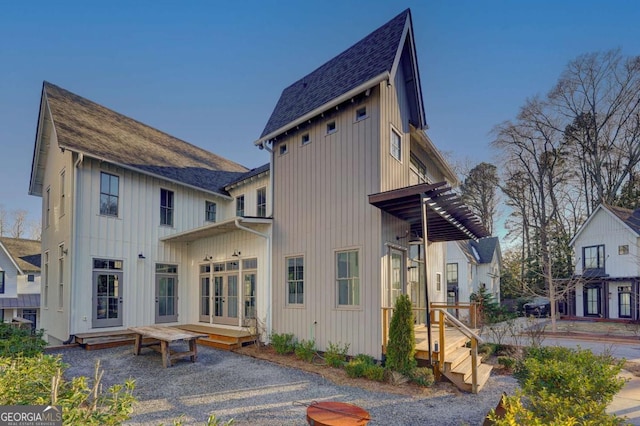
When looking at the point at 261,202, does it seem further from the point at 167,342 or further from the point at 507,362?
the point at 507,362

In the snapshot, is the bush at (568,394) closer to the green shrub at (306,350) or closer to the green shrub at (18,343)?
the green shrub at (306,350)

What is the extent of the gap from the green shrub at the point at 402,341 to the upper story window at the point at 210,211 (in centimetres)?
901

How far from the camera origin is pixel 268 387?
6.36 m

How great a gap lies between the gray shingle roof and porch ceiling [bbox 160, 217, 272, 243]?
253 centimetres

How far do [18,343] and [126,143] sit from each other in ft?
26.7

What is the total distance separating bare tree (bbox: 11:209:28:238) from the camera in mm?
33938

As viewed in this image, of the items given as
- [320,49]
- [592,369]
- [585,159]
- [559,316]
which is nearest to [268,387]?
[592,369]

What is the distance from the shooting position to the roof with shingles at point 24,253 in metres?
24.7

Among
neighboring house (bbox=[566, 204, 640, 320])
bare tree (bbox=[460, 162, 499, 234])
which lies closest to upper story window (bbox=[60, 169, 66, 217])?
neighboring house (bbox=[566, 204, 640, 320])

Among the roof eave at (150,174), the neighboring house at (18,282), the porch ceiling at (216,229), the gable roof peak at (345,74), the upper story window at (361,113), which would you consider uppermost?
the gable roof peak at (345,74)

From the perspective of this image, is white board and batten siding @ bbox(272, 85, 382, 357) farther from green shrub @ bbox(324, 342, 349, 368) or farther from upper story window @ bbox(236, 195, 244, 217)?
upper story window @ bbox(236, 195, 244, 217)

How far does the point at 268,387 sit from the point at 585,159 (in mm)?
27440

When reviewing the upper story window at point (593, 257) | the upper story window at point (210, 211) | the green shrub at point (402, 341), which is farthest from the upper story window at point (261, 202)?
the upper story window at point (593, 257)

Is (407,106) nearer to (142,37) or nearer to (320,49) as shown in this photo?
(320,49)
